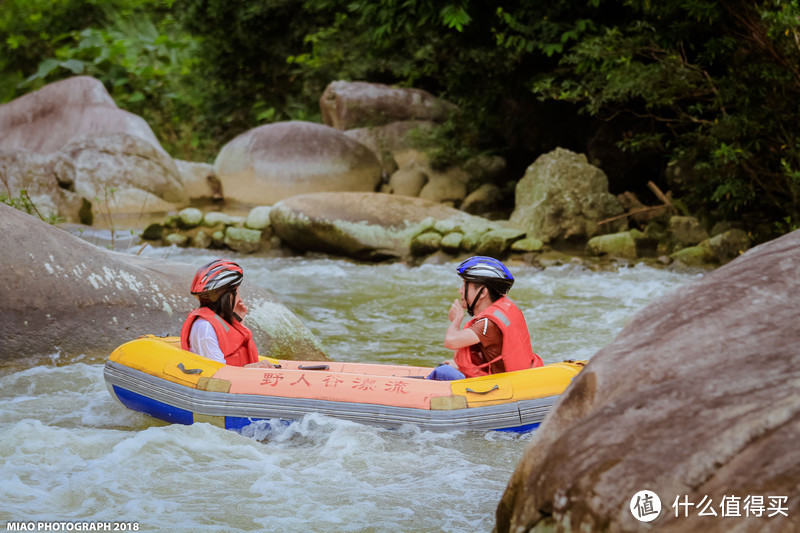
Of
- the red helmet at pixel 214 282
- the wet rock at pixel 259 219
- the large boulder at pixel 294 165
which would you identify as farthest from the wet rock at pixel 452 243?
the red helmet at pixel 214 282

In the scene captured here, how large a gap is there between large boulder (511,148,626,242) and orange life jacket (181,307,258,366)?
7069 mm

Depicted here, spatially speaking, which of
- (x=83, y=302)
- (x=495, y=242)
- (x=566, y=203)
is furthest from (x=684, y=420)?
(x=566, y=203)

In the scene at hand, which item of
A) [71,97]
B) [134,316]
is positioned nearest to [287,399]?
[134,316]

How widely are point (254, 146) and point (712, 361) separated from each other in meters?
13.7

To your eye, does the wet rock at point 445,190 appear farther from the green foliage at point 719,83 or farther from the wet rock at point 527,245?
the green foliage at point 719,83

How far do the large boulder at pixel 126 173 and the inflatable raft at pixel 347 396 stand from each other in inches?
379

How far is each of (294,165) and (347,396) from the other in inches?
427

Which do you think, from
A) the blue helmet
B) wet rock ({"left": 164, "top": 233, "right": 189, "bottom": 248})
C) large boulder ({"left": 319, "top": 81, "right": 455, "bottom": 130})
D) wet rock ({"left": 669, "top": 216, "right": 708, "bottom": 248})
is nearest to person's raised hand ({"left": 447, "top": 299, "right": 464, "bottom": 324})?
the blue helmet

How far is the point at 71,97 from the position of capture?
584 inches

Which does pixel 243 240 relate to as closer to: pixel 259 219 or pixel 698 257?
pixel 259 219

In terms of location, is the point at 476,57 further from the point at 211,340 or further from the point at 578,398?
the point at 578,398

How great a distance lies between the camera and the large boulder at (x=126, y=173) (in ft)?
44.2

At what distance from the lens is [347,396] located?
13.9 feet

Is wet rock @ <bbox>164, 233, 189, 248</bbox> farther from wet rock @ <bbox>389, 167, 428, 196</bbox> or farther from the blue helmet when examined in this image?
the blue helmet
